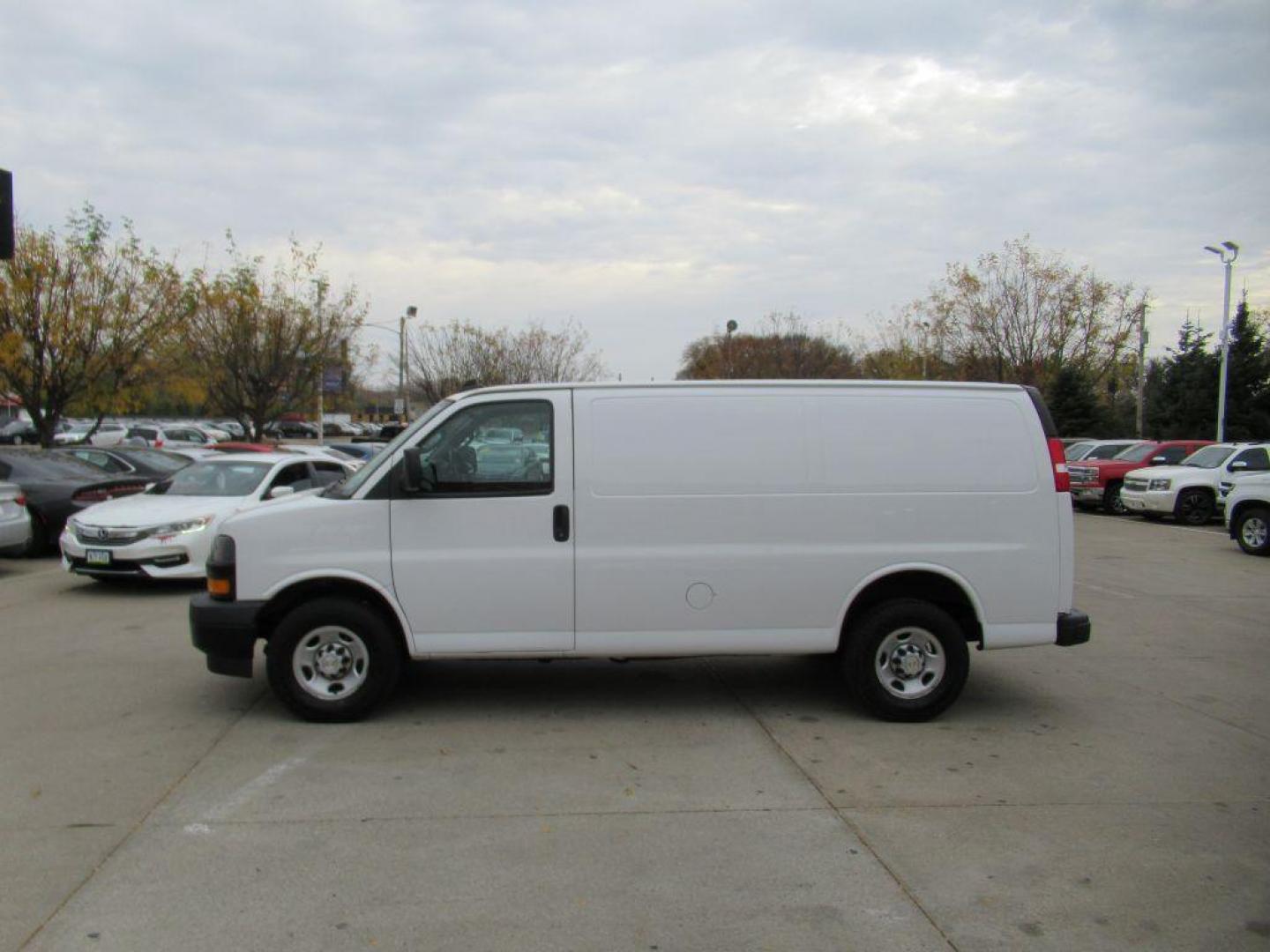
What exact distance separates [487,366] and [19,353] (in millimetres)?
22358

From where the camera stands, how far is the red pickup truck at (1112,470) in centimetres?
2286

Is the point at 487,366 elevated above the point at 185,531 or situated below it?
above

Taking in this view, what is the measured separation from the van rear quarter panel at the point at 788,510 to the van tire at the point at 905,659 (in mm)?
212

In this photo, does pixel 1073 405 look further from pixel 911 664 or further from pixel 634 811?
pixel 634 811

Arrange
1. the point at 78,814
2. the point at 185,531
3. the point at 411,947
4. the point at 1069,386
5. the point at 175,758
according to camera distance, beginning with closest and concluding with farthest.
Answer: the point at 411,947 → the point at 78,814 → the point at 175,758 → the point at 185,531 → the point at 1069,386

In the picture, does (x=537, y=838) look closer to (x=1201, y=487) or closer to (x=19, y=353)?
(x=1201, y=487)

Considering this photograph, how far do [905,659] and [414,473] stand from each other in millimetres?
3129

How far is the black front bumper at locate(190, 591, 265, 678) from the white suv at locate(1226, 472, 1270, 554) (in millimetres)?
14717

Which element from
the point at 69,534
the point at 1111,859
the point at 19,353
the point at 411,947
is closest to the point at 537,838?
the point at 411,947

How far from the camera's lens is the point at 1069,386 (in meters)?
38.2

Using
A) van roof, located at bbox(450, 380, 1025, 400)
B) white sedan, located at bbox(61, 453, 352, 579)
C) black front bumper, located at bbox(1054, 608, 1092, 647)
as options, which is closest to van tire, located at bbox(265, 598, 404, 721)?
van roof, located at bbox(450, 380, 1025, 400)

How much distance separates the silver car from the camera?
39.4ft

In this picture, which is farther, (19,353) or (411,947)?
(19,353)

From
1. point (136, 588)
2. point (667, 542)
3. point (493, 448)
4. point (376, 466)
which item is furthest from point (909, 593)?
point (136, 588)
